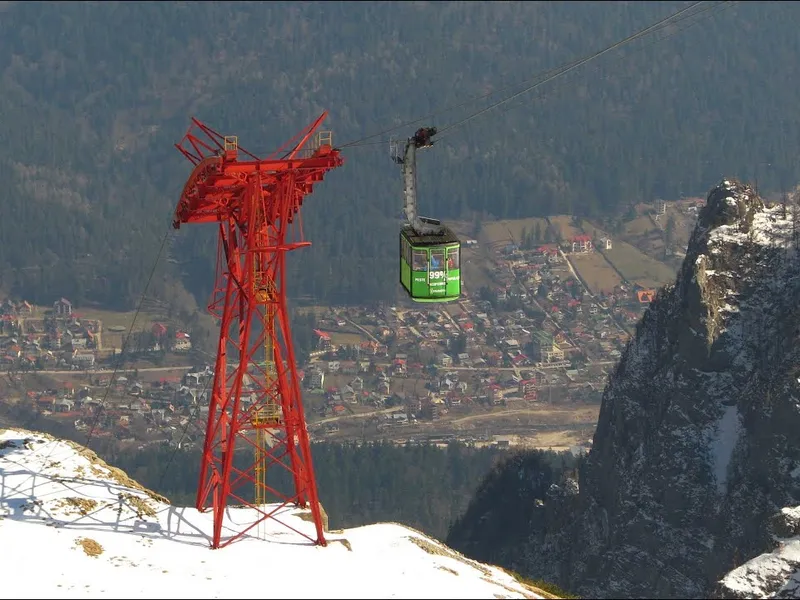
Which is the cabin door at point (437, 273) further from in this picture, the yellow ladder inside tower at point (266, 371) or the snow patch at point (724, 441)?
the snow patch at point (724, 441)

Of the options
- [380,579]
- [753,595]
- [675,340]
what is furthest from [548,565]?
[380,579]

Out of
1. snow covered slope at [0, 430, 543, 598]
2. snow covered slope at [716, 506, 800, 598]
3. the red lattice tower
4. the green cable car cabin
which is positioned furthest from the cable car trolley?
snow covered slope at [716, 506, 800, 598]

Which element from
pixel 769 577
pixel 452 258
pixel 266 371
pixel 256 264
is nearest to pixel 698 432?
pixel 769 577

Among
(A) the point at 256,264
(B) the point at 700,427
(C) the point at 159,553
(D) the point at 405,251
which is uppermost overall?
(D) the point at 405,251

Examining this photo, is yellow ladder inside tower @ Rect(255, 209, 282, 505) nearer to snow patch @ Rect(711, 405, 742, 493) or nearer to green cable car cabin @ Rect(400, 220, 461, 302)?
green cable car cabin @ Rect(400, 220, 461, 302)

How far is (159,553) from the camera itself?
9056cm

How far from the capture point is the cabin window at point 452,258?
9500cm

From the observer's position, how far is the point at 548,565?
184500mm

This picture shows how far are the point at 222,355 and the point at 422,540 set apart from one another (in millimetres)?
13931

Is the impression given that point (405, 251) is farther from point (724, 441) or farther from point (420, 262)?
point (724, 441)

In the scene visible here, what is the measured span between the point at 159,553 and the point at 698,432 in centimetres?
9613

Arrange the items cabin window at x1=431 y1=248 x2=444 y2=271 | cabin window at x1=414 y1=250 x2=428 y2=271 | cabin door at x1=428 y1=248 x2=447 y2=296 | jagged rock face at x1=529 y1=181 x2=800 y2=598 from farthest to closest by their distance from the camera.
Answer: jagged rock face at x1=529 y1=181 x2=800 y2=598
cabin window at x1=414 y1=250 x2=428 y2=271
cabin door at x1=428 y1=248 x2=447 y2=296
cabin window at x1=431 y1=248 x2=444 y2=271

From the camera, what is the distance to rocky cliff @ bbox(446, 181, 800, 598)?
554ft

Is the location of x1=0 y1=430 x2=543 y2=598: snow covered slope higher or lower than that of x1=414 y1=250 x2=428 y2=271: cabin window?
lower
